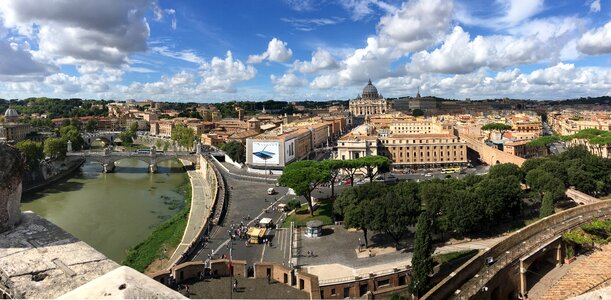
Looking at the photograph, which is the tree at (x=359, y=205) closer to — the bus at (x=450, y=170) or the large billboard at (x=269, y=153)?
the large billboard at (x=269, y=153)

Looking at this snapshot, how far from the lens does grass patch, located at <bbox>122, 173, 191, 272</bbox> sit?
67.8ft

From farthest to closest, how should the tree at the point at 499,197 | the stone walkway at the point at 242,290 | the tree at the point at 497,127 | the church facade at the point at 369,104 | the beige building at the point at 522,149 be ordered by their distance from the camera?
the church facade at the point at 369,104, the tree at the point at 497,127, the beige building at the point at 522,149, the tree at the point at 499,197, the stone walkway at the point at 242,290

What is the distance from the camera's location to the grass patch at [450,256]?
1756cm

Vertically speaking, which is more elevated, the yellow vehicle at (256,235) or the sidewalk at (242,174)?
the sidewalk at (242,174)

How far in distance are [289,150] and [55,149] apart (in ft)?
87.2

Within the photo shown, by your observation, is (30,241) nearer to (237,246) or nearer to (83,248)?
(83,248)

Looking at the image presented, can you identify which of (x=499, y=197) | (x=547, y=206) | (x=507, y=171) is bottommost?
(x=547, y=206)

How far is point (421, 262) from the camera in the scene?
1375 centimetres

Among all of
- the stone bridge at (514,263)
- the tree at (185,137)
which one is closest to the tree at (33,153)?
the tree at (185,137)

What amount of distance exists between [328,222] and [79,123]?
3192 inches

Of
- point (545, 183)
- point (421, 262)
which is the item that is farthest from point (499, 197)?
point (421, 262)

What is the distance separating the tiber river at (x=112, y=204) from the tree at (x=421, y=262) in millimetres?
15384

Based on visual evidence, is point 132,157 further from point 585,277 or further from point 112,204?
point 585,277

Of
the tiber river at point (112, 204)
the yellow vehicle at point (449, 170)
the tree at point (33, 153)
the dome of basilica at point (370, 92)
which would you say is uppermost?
the dome of basilica at point (370, 92)
